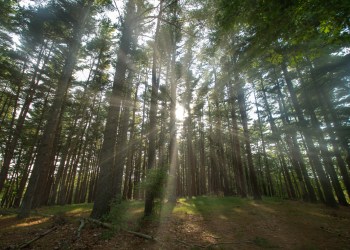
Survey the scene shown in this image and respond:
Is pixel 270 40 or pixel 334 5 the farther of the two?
pixel 270 40

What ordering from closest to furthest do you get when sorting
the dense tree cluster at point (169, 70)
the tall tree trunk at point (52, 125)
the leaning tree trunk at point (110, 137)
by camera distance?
the dense tree cluster at point (169, 70), the leaning tree trunk at point (110, 137), the tall tree trunk at point (52, 125)

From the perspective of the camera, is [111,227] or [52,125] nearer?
[111,227]

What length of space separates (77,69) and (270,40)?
58.8 feet

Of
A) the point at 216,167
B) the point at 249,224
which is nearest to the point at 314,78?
the point at 249,224

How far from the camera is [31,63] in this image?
16.2 m

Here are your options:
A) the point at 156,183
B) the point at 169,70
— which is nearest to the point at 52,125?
the point at 156,183

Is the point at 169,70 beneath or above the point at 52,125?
above

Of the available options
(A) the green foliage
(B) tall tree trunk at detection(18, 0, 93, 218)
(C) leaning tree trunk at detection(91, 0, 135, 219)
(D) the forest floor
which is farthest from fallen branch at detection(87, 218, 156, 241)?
(B) tall tree trunk at detection(18, 0, 93, 218)

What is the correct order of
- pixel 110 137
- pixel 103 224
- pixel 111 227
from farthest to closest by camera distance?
pixel 110 137 → pixel 103 224 → pixel 111 227

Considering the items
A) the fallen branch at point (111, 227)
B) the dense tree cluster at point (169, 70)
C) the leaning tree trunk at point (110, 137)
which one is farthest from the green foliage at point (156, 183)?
the fallen branch at point (111, 227)

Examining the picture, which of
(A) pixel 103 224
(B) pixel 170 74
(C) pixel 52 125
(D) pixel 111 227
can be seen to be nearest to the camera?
(D) pixel 111 227

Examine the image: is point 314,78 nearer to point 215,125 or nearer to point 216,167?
point 215,125

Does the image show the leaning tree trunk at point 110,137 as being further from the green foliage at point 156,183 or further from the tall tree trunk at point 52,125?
the tall tree trunk at point 52,125

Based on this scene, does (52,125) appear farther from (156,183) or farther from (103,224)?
(156,183)
